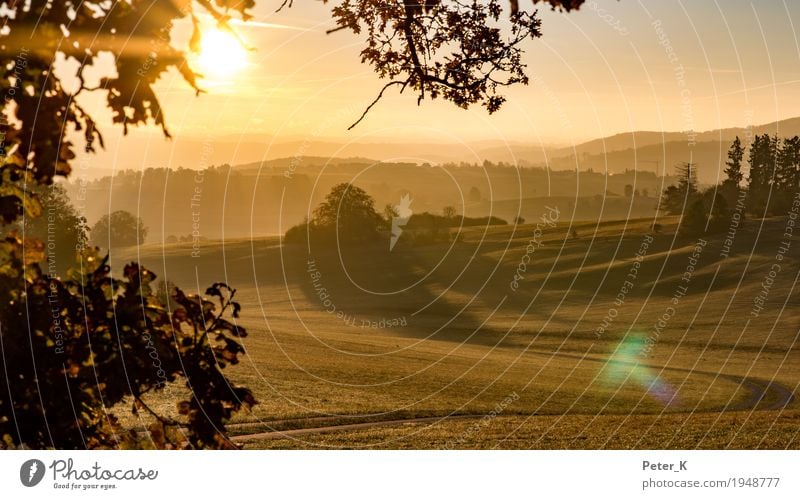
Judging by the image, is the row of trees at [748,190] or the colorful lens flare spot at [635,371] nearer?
the colorful lens flare spot at [635,371]

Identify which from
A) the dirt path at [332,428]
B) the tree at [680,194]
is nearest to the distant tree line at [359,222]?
the tree at [680,194]

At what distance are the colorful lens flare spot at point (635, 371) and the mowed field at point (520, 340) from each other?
0.17m

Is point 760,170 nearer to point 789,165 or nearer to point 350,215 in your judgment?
point 789,165

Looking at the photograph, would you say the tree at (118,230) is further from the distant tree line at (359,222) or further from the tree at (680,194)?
the tree at (680,194)

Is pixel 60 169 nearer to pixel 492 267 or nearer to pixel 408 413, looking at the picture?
pixel 408 413

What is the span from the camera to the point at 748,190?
3088 inches

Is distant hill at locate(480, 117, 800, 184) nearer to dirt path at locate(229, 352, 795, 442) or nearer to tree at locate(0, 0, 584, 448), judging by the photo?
dirt path at locate(229, 352, 795, 442)

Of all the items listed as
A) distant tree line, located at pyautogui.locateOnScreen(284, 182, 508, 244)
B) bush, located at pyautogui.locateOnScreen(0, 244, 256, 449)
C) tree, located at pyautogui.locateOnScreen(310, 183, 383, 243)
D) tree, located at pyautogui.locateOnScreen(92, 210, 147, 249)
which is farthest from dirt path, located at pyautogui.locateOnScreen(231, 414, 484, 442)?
tree, located at pyautogui.locateOnScreen(92, 210, 147, 249)

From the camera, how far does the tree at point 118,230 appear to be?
298 ft

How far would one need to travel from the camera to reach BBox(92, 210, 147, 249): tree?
298ft
